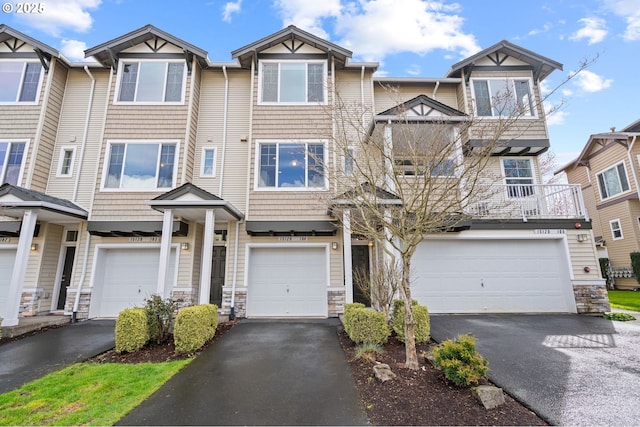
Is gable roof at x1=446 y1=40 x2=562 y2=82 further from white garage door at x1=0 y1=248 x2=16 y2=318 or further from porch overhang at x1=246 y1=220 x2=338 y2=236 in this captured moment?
white garage door at x1=0 y1=248 x2=16 y2=318

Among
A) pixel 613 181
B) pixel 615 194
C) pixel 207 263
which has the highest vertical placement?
pixel 613 181

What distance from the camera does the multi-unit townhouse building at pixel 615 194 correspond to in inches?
597

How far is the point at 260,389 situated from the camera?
14.0ft

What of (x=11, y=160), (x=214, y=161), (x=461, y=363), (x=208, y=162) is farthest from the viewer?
(x=208, y=162)

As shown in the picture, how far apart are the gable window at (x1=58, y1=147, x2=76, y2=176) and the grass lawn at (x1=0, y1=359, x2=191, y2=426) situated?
317 inches

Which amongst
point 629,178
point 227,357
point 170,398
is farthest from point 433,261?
point 629,178

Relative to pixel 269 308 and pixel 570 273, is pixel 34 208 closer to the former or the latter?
pixel 269 308

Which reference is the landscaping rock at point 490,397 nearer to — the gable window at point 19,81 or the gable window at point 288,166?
the gable window at point 288,166

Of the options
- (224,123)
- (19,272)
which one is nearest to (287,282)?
(224,123)

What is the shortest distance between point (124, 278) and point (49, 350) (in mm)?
3571

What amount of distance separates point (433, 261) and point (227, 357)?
269 inches

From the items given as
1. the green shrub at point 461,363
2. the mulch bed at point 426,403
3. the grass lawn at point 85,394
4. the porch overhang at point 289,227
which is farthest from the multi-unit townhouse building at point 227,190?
the green shrub at point 461,363

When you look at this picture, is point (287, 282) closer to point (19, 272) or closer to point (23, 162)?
point (19, 272)

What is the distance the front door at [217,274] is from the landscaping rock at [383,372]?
6.82 m
